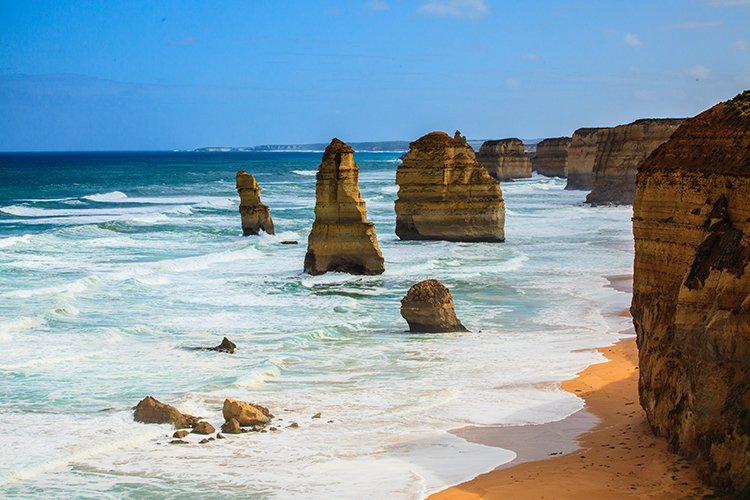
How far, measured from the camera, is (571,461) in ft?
48.1

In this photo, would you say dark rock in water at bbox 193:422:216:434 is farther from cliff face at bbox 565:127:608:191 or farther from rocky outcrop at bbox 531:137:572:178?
rocky outcrop at bbox 531:137:572:178

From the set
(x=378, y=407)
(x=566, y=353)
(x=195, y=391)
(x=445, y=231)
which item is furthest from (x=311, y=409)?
(x=445, y=231)

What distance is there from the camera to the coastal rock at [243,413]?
16.9m

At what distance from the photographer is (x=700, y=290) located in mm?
12812

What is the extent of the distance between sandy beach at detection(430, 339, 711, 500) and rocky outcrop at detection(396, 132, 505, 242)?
26080 millimetres

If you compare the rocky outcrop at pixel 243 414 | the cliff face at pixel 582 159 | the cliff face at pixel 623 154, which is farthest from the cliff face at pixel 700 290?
the cliff face at pixel 582 159

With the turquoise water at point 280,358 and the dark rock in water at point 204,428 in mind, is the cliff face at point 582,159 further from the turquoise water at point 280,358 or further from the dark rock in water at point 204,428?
the dark rock in water at point 204,428

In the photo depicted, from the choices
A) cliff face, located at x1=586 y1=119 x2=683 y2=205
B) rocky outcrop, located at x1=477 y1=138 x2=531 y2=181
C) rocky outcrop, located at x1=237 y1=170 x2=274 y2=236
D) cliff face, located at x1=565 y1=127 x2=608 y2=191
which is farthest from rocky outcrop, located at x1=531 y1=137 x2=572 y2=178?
rocky outcrop, located at x1=237 y1=170 x2=274 y2=236

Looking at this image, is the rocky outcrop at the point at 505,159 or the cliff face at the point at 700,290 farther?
the rocky outcrop at the point at 505,159

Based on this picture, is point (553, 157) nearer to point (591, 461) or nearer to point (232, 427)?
point (232, 427)

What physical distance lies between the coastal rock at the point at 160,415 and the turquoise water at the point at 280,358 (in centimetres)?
27

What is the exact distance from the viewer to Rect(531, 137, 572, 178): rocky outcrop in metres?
119

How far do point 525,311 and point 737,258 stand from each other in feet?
54.9

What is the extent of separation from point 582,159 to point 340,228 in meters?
59.7
